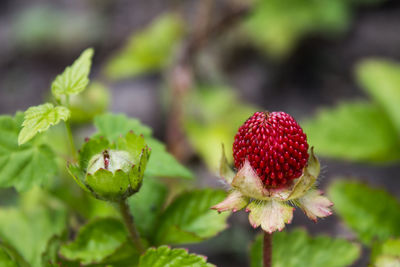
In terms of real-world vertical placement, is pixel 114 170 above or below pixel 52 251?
above

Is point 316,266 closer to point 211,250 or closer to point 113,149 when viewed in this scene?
point 113,149

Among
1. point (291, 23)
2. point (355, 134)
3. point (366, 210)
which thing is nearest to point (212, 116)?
point (355, 134)

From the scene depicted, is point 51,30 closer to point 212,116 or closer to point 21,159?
point 212,116

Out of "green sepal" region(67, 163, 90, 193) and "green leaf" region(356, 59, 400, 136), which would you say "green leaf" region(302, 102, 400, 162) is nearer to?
"green leaf" region(356, 59, 400, 136)

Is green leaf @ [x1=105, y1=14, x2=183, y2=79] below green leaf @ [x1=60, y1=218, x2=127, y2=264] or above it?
above

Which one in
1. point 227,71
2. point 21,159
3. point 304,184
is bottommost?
point 304,184

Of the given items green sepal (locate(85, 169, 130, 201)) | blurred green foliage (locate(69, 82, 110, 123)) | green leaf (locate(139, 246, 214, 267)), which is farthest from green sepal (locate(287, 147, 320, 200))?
blurred green foliage (locate(69, 82, 110, 123))

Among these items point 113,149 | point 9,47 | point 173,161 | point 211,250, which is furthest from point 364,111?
point 9,47
